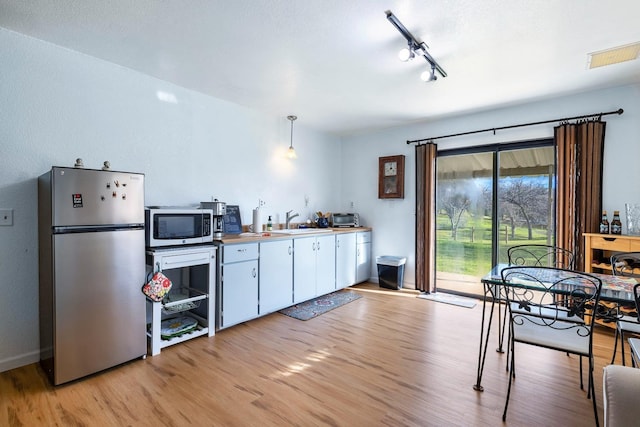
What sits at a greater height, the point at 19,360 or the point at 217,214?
the point at 217,214

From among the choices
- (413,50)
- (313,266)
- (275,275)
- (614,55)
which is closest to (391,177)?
(313,266)

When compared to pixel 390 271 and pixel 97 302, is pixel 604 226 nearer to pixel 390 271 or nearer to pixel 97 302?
pixel 390 271

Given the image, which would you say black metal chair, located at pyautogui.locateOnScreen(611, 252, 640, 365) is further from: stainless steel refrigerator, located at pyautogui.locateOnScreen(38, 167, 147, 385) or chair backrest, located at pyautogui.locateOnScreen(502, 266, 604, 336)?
stainless steel refrigerator, located at pyautogui.locateOnScreen(38, 167, 147, 385)

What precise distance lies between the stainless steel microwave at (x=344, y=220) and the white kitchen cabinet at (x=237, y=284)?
197 cm

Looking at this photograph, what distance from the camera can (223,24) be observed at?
6.97 ft

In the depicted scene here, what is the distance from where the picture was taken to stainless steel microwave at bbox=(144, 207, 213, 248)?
2566mm

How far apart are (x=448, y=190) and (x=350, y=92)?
7.11 ft

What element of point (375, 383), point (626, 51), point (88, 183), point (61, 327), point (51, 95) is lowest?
point (375, 383)

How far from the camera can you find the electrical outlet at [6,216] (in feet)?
7.32

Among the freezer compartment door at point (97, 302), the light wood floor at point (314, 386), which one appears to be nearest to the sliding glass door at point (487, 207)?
the light wood floor at point (314, 386)

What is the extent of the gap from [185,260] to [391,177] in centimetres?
332

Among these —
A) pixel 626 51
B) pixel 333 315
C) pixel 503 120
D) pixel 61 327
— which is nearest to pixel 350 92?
pixel 503 120

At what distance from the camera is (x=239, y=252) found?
3068 mm

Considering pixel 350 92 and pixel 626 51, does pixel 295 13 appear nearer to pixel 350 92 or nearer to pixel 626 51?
pixel 350 92
